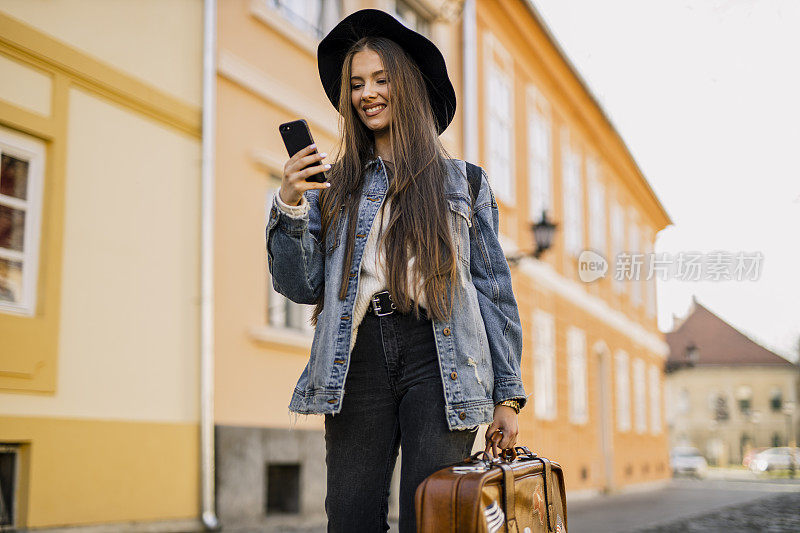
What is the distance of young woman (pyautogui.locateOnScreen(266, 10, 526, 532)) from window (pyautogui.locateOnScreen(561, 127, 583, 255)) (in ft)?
49.6

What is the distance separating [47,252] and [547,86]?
12858mm

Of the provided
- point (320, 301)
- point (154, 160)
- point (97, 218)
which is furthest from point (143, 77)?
point (320, 301)

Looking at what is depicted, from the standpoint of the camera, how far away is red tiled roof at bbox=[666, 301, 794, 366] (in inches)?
2281

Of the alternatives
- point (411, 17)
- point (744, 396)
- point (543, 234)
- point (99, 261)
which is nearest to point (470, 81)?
point (411, 17)

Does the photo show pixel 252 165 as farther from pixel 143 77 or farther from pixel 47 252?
pixel 47 252

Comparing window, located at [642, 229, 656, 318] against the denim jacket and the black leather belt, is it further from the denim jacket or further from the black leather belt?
the black leather belt

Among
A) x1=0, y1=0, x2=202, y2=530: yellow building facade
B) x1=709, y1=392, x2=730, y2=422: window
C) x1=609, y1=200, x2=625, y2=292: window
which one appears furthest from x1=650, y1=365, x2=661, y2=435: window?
x1=709, y1=392, x2=730, y2=422: window

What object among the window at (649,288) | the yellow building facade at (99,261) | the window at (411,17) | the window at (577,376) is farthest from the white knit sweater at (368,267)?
the window at (649,288)

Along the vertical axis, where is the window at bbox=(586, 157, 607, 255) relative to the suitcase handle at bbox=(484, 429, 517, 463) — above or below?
above

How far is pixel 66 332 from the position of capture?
5953 mm

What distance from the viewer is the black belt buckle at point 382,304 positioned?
248cm

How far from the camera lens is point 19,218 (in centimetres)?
575

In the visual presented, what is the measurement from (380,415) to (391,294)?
1.04ft

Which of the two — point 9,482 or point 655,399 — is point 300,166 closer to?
point 9,482
